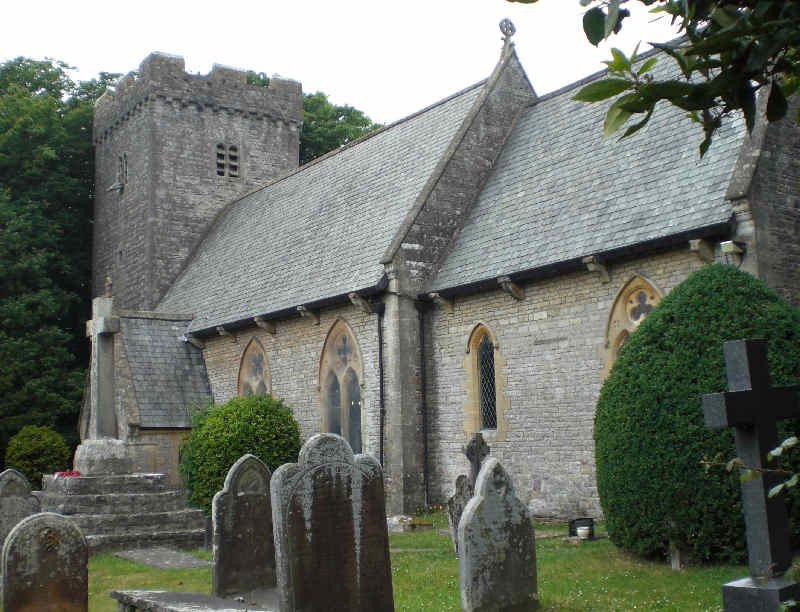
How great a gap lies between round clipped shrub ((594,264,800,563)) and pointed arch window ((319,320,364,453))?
9.44 meters

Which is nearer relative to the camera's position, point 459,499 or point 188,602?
point 188,602

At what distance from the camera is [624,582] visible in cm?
959

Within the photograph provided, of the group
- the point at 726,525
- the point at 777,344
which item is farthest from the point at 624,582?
the point at 777,344

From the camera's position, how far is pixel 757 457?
255 inches

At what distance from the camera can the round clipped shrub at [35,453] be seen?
2689 centimetres

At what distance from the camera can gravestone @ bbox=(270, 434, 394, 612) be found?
7938 mm

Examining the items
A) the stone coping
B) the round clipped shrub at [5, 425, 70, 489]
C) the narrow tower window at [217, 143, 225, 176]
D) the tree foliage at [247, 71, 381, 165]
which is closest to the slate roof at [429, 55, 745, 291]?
the stone coping

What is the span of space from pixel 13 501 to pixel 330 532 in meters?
9.12

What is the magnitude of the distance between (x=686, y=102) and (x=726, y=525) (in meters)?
7.66

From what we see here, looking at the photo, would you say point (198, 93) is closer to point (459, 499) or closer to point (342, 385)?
point (342, 385)

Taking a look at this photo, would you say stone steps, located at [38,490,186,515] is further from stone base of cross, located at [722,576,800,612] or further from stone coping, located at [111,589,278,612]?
stone base of cross, located at [722,576,800,612]

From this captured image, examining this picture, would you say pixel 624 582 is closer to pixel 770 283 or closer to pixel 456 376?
pixel 770 283

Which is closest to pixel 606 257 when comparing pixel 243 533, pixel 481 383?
pixel 481 383

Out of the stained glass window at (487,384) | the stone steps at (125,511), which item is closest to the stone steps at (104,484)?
the stone steps at (125,511)
